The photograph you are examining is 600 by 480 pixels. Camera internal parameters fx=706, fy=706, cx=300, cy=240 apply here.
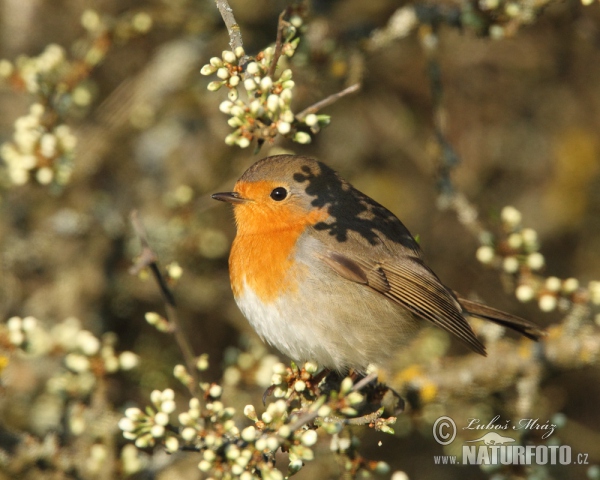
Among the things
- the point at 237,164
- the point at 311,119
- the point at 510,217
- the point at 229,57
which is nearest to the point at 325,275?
the point at 510,217

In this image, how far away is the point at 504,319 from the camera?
4309 millimetres

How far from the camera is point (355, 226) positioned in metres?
3.94

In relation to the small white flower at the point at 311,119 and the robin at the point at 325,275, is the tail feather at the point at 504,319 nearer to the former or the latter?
the robin at the point at 325,275

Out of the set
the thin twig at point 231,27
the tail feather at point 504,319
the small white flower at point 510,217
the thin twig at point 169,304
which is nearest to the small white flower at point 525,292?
the small white flower at point 510,217

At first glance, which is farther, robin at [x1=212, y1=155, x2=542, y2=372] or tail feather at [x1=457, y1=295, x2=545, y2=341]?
tail feather at [x1=457, y1=295, x2=545, y2=341]

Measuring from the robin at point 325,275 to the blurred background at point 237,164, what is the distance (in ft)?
1.93

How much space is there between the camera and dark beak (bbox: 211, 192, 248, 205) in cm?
386

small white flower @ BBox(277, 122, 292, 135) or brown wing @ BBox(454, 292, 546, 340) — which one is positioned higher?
small white flower @ BBox(277, 122, 292, 135)

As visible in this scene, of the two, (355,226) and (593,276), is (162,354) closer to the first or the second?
(355,226)

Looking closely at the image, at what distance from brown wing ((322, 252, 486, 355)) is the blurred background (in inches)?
21.7

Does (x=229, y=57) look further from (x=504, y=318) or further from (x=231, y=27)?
(x=504, y=318)

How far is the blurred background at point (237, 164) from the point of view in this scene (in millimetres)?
4770

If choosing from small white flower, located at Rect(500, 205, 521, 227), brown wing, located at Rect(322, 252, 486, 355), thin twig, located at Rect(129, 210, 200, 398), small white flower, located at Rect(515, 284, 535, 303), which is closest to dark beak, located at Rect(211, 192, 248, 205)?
brown wing, located at Rect(322, 252, 486, 355)

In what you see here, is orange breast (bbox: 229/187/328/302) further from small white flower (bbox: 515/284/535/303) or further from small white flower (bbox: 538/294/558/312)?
small white flower (bbox: 538/294/558/312)
